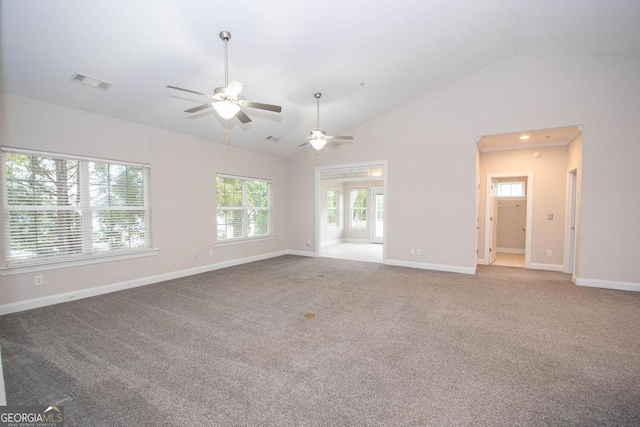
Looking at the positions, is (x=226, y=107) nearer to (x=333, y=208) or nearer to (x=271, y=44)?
(x=271, y=44)

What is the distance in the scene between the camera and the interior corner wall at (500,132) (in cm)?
434

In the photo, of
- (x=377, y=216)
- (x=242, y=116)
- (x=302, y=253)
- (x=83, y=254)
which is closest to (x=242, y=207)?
(x=302, y=253)

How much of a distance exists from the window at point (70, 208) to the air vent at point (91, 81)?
1135mm

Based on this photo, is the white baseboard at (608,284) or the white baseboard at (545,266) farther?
the white baseboard at (545,266)

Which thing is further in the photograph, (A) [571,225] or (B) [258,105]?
(A) [571,225]

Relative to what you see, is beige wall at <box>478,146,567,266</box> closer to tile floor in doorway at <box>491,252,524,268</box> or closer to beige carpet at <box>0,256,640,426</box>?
tile floor in doorway at <box>491,252,524,268</box>

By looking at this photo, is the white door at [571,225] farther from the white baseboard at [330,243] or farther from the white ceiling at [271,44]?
the white baseboard at [330,243]

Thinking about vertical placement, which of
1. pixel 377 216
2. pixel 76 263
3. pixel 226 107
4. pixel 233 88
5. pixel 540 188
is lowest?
pixel 76 263

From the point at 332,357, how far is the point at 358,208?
8.22 metres

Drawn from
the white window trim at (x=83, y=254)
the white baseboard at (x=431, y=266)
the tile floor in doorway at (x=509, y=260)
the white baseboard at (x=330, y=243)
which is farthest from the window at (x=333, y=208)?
the white window trim at (x=83, y=254)

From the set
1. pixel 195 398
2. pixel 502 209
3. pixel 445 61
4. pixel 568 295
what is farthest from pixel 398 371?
pixel 502 209
